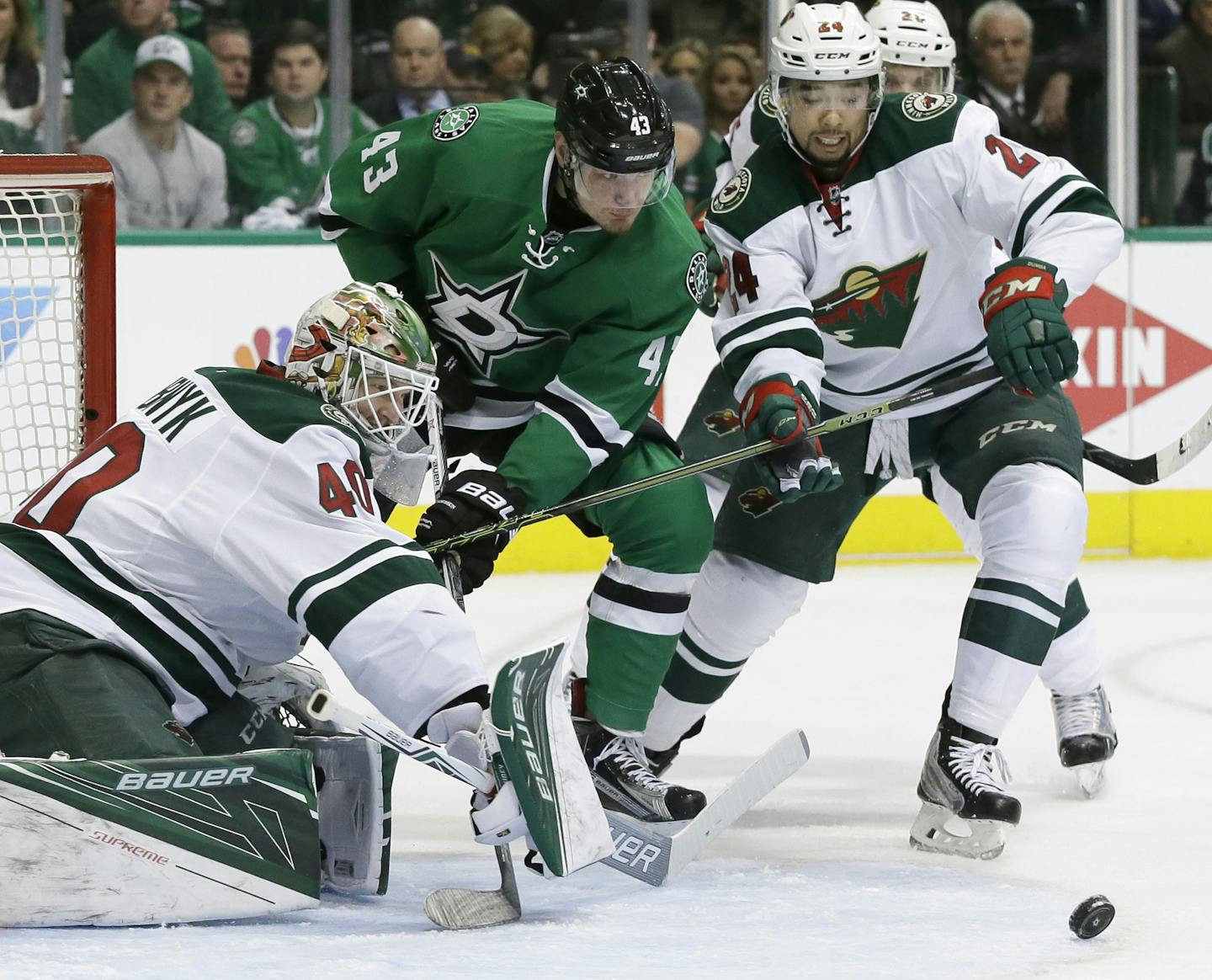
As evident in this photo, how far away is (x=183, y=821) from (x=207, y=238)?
335cm

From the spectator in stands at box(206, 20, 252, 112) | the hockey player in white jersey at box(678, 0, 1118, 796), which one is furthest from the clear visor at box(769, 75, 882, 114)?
the spectator in stands at box(206, 20, 252, 112)

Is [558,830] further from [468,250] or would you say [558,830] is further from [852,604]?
[852,604]

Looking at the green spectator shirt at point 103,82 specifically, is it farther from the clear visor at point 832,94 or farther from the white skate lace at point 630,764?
the white skate lace at point 630,764

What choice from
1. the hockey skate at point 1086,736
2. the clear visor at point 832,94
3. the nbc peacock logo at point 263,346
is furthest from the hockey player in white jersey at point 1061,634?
the nbc peacock logo at point 263,346

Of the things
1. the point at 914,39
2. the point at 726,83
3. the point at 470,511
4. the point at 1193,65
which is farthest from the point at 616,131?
the point at 1193,65

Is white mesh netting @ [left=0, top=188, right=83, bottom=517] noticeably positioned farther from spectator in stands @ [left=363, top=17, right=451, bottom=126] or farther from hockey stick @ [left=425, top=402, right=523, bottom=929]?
spectator in stands @ [left=363, top=17, right=451, bottom=126]

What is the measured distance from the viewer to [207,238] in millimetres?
5117

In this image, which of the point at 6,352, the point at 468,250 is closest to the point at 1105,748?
the point at 468,250

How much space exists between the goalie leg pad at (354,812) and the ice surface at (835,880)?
0.12 feet

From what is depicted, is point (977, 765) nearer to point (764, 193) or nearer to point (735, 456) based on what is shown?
point (735, 456)

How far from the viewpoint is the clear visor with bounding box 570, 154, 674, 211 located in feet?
8.50

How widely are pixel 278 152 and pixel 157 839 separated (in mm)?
3638

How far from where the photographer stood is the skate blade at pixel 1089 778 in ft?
10.1

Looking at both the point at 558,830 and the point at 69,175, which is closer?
the point at 558,830
